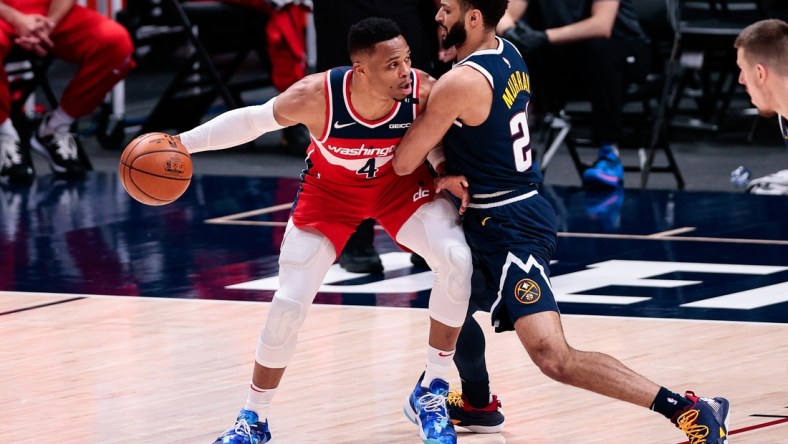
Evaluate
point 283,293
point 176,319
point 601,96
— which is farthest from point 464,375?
point 601,96

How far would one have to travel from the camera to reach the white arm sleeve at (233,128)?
4789mm

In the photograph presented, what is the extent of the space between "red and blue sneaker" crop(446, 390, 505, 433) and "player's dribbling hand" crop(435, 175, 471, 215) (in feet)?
2.08

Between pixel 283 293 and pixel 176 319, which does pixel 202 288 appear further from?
pixel 283 293

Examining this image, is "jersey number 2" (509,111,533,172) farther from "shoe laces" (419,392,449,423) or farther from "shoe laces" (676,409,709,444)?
"shoe laces" (676,409,709,444)

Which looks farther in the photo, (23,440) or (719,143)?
(719,143)

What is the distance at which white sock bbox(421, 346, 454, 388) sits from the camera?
4.82 m

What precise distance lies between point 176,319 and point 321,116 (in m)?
1.96

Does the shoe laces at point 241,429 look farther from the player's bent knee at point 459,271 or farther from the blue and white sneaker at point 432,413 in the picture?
the player's bent knee at point 459,271

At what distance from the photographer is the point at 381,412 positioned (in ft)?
16.5

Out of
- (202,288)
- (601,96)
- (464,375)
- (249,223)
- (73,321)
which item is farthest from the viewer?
(601,96)

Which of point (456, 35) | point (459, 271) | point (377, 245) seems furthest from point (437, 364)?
point (377, 245)

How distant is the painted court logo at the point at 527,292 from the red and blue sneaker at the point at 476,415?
504 mm

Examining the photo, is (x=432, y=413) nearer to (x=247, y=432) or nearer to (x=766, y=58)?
(x=247, y=432)

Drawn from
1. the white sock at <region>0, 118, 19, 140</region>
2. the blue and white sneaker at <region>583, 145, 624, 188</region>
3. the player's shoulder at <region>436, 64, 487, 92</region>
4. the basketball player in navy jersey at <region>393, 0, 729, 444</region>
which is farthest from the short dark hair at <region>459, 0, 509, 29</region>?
the white sock at <region>0, 118, 19, 140</region>
